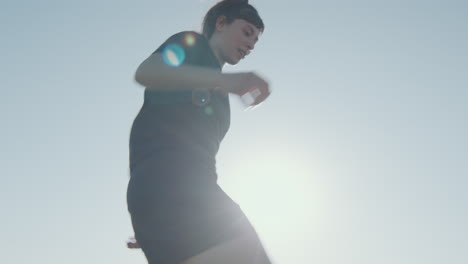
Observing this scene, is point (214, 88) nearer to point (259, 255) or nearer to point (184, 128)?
point (184, 128)

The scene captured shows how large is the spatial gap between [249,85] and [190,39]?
0.57 meters

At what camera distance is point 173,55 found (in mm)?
2875

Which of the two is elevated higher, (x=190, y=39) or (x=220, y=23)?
(x=220, y=23)

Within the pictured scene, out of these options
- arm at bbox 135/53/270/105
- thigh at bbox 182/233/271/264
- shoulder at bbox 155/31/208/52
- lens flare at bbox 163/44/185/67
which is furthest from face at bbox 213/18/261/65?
thigh at bbox 182/233/271/264

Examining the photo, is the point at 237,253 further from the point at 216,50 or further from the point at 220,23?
the point at 220,23

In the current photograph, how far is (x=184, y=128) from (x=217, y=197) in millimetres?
411

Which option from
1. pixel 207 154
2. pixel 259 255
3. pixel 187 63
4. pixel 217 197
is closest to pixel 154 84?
pixel 187 63

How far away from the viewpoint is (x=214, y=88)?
9.06ft

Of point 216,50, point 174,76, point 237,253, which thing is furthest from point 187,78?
point 237,253

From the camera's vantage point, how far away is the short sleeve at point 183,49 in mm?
2850

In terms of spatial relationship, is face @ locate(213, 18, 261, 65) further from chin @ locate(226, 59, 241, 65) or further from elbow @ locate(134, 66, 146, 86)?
elbow @ locate(134, 66, 146, 86)

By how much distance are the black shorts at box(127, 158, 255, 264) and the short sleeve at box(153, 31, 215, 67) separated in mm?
597

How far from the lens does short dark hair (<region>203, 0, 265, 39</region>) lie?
333cm

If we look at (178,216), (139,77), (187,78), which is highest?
(139,77)
